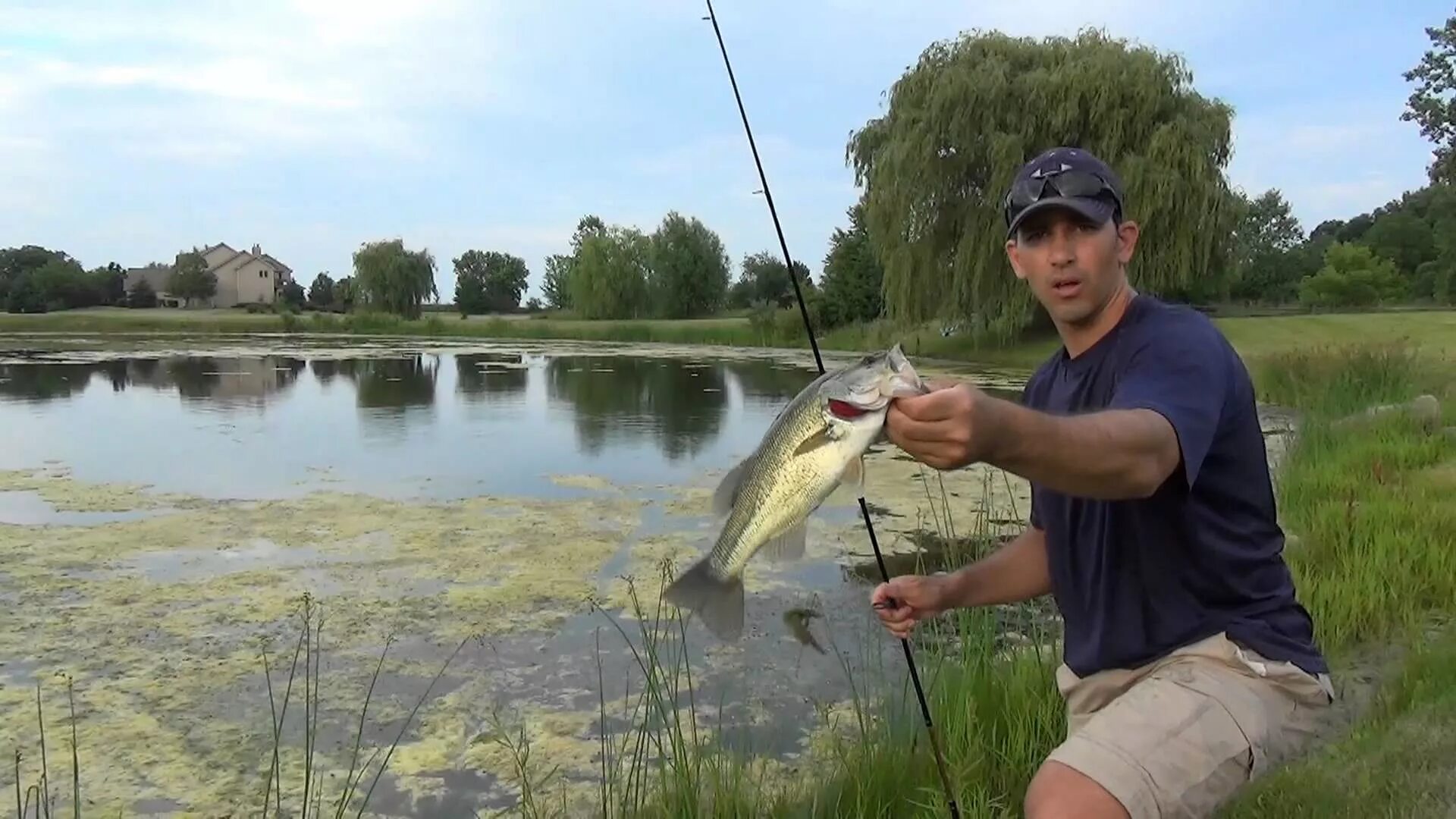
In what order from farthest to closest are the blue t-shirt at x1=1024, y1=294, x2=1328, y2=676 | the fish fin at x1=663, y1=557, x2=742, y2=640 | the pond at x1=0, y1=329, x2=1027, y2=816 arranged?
the pond at x1=0, y1=329, x2=1027, y2=816
the fish fin at x1=663, y1=557, x2=742, y2=640
the blue t-shirt at x1=1024, y1=294, x2=1328, y2=676

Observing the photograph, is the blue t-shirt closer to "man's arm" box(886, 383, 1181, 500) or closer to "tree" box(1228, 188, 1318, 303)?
"man's arm" box(886, 383, 1181, 500)

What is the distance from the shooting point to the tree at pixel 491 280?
8138 cm

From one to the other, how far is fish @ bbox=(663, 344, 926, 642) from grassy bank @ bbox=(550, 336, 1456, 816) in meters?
1.02

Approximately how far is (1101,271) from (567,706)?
3184 mm

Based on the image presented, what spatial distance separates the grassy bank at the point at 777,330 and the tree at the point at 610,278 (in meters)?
2.71

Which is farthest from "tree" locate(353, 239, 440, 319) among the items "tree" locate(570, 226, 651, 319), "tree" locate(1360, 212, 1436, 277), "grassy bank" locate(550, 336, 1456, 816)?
"grassy bank" locate(550, 336, 1456, 816)

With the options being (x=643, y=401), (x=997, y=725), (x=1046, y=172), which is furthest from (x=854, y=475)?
(x=643, y=401)

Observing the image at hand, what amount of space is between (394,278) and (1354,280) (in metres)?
48.7

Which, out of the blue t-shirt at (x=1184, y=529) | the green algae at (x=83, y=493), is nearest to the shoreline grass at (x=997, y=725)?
the blue t-shirt at (x=1184, y=529)

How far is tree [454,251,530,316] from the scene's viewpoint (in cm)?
8138

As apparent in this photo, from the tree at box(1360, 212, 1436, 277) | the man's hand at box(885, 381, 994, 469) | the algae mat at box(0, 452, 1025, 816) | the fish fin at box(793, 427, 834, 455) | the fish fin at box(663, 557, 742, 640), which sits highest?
the tree at box(1360, 212, 1436, 277)

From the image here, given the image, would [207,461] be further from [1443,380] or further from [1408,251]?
[1408,251]

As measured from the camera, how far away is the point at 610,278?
5100 centimetres

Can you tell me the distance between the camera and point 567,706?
452 cm
